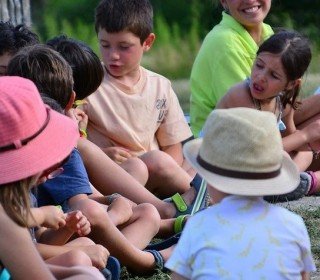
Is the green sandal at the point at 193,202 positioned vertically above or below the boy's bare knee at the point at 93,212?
below

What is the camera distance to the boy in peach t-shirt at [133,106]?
518cm

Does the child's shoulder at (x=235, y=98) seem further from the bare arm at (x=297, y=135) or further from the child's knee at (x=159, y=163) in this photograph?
the child's knee at (x=159, y=163)

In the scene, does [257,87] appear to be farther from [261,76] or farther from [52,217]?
[52,217]

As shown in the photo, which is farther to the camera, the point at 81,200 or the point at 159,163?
the point at 159,163

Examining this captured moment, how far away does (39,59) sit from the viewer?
13.9 ft

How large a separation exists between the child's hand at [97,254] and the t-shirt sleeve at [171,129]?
72.4 inches

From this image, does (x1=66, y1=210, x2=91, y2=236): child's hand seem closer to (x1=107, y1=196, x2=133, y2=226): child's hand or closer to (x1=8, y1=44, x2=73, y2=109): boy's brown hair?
(x1=107, y1=196, x2=133, y2=226): child's hand

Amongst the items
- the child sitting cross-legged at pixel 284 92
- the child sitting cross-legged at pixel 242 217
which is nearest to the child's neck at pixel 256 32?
the child sitting cross-legged at pixel 284 92

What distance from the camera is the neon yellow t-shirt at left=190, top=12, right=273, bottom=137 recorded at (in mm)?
5770

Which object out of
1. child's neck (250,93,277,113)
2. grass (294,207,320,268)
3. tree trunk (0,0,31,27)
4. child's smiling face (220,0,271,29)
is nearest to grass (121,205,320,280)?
grass (294,207,320,268)

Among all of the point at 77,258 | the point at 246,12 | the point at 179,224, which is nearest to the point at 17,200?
the point at 77,258

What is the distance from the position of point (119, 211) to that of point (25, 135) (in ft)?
4.00

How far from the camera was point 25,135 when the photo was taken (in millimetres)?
3145

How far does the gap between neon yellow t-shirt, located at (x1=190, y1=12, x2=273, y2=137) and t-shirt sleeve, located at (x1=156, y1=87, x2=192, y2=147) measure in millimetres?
238
